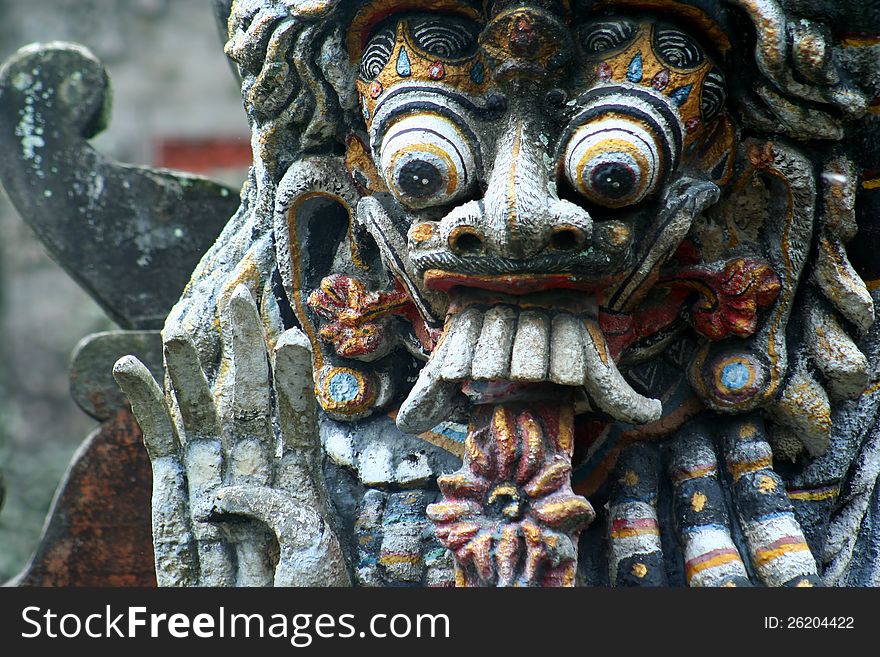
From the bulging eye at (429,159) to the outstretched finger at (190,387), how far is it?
0.37 m

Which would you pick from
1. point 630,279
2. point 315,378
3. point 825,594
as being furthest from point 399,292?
point 825,594

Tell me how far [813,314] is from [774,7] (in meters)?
0.45

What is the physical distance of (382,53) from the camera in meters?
1.87

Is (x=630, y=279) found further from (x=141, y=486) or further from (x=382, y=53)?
(x=141, y=486)

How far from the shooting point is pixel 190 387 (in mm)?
1932

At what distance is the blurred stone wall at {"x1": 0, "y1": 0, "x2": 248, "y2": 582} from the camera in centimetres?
518

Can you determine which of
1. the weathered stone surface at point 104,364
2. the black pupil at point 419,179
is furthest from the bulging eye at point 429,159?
the weathered stone surface at point 104,364

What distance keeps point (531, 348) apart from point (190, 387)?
1.61 ft

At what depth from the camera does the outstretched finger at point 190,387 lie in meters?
1.90

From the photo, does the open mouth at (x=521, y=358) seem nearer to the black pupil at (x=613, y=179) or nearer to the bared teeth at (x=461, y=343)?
the bared teeth at (x=461, y=343)

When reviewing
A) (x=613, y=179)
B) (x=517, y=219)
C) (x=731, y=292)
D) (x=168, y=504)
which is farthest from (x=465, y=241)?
(x=168, y=504)

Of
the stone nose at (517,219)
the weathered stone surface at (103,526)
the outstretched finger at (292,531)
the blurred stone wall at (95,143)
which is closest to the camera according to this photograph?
the stone nose at (517,219)

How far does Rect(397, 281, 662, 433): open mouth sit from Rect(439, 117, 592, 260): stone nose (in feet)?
0.29

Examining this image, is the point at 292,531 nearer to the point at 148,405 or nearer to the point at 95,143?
the point at 148,405
